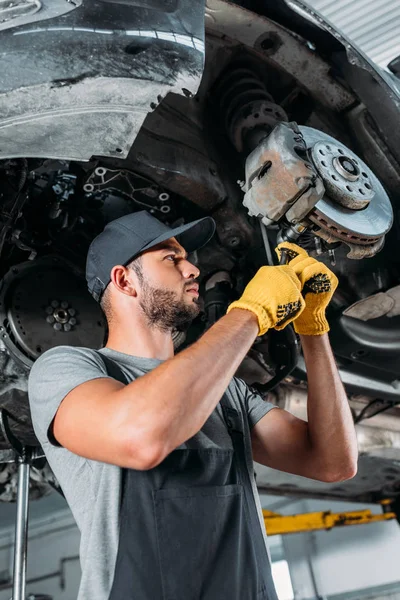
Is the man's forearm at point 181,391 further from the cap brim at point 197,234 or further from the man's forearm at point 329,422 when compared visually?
the cap brim at point 197,234

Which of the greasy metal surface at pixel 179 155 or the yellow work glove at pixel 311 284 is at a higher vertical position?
the greasy metal surface at pixel 179 155

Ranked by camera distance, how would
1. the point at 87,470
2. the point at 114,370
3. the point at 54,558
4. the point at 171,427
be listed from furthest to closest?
1. the point at 54,558
2. the point at 114,370
3. the point at 87,470
4. the point at 171,427

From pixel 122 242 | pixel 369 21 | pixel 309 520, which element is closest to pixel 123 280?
pixel 122 242

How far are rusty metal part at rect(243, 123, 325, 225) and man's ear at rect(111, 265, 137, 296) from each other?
0.93ft

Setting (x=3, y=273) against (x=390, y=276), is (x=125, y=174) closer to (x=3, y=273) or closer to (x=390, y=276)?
(x=3, y=273)

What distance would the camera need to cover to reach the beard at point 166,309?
4.26 feet

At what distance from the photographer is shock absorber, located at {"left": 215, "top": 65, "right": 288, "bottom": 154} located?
155cm

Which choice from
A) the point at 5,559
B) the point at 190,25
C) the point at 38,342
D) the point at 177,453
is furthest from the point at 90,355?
the point at 5,559

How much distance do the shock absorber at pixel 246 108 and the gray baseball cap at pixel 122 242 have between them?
0.30 metres

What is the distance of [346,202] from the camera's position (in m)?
1.28

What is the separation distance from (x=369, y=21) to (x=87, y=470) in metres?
3.11

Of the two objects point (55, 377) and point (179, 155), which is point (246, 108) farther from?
point (55, 377)

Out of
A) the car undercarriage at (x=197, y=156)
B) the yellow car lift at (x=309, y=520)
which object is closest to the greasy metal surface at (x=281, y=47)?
the car undercarriage at (x=197, y=156)

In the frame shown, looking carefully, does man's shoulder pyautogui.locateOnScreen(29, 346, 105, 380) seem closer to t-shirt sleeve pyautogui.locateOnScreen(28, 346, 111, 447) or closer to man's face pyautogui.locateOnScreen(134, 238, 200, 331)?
t-shirt sleeve pyautogui.locateOnScreen(28, 346, 111, 447)
